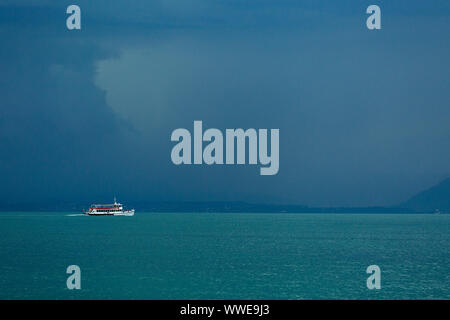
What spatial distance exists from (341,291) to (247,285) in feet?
20.6

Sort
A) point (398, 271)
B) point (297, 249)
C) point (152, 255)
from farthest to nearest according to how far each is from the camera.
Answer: point (297, 249) < point (152, 255) < point (398, 271)

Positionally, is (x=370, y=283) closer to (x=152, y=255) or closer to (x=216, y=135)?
(x=216, y=135)

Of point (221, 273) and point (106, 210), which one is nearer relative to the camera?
point (221, 273)

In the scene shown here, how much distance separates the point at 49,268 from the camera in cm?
4803

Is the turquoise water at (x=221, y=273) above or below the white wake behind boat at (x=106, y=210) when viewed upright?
below

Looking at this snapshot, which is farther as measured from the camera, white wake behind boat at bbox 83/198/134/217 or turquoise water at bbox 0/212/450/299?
white wake behind boat at bbox 83/198/134/217

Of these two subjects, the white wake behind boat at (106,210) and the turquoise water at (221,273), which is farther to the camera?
the white wake behind boat at (106,210)

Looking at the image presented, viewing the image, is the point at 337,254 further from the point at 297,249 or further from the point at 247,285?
the point at 247,285

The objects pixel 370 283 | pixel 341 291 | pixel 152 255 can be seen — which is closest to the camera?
pixel 341 291

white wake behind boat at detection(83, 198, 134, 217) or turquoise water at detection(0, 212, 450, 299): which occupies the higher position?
white wake behind boat at detection(83, 198, 134, 217)
